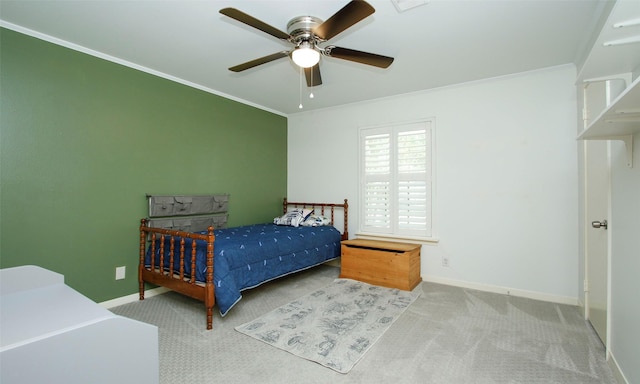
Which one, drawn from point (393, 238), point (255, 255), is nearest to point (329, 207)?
Result: point (393, 238)

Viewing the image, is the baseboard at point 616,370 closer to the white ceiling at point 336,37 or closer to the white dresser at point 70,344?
the white ceiling at point 336,37

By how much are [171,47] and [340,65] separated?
1558 mm

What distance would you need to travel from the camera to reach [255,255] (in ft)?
9.39

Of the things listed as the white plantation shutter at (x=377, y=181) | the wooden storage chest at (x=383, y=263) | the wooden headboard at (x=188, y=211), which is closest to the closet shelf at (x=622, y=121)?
the wooden storage chest at (x=383, y=263)

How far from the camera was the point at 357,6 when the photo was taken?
1.63 m

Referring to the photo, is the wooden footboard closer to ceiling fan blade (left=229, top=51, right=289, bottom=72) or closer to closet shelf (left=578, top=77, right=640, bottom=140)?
ceiling fan blade (left=229, top=51, right=289, bottom=72)

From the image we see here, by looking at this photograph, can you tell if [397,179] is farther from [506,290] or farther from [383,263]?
[506,290]

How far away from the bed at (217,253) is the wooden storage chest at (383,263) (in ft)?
1.13

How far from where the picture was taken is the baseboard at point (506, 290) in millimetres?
2965

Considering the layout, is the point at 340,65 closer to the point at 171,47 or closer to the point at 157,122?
the point at 171,47

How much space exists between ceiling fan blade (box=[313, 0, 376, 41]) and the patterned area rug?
2.12 metres

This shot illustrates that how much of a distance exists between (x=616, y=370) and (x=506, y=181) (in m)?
1.92

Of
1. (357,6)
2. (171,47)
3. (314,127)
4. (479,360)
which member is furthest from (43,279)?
(314,127)

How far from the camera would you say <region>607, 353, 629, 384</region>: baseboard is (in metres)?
1.65
